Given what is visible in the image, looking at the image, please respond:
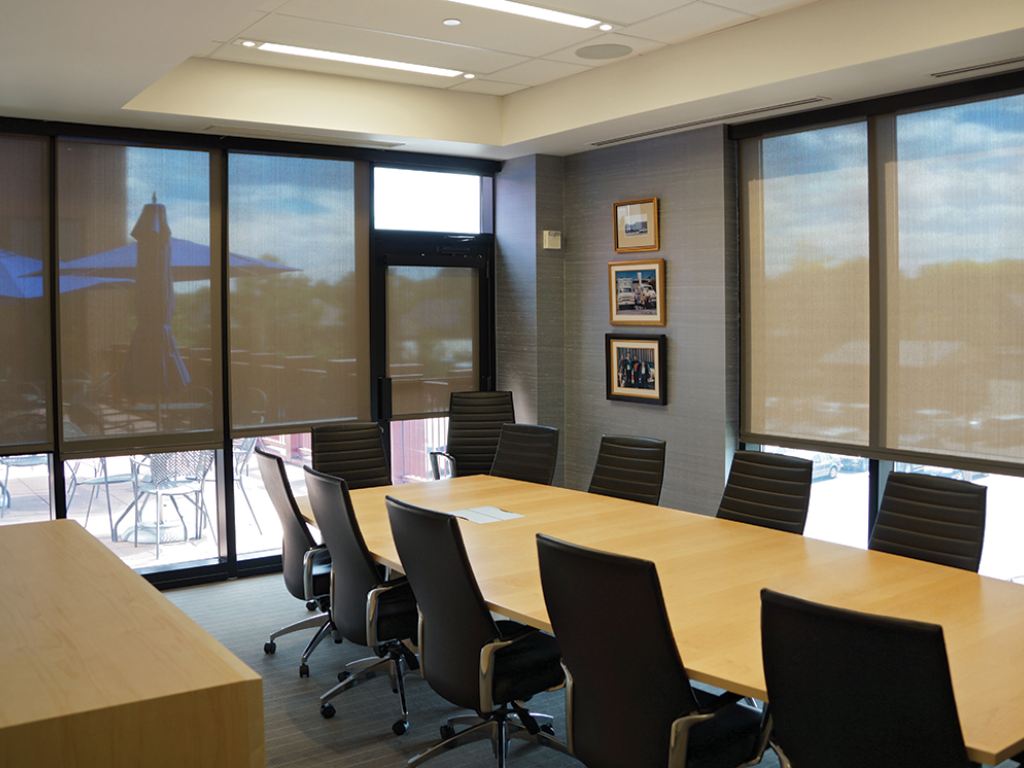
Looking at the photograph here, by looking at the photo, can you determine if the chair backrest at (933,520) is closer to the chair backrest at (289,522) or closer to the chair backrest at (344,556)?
the chair backrest at (344,556)

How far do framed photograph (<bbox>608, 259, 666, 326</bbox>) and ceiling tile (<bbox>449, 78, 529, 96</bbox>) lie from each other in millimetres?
1472

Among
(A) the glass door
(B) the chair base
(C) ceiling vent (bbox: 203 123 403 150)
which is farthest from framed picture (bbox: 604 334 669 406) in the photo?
(B) the chair base

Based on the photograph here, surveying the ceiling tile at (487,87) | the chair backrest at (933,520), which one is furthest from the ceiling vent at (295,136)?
the chair backrest at (933,520)

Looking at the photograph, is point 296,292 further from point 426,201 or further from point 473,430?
point 473,430

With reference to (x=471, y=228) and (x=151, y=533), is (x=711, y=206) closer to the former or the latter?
(x=471, y=228)

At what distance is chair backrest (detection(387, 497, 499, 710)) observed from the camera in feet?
11.1

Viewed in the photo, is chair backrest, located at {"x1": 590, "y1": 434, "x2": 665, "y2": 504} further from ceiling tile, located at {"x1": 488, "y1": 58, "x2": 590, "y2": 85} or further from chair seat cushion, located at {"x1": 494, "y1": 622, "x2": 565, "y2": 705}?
ceiling tile, located at {"x1": 488, "y1": 58, "x2": 590, "y2": 85}

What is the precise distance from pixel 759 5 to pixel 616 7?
29.4 inches

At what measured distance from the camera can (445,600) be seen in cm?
351

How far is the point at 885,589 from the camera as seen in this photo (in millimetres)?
3508

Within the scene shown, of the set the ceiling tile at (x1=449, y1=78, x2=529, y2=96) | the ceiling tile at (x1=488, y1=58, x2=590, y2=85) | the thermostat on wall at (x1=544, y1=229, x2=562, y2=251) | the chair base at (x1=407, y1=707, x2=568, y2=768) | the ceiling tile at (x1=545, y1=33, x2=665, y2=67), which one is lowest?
the chair base at (x1=407, y1=707, x2=568, y2=768)

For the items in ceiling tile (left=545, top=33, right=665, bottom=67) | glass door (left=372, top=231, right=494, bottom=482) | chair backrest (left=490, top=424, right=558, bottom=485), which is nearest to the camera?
ceiling tile (left=545, top=33, right=665, bottom=67)

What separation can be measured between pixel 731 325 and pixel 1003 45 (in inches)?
97.2

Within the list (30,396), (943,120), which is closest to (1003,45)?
(943,120)
